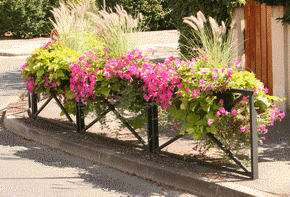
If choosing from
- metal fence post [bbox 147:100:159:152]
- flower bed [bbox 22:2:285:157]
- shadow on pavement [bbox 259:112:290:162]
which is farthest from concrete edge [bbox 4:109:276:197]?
shadow on pavement [bbox 259:112:290:162]

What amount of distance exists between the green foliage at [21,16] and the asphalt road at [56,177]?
25622 mm

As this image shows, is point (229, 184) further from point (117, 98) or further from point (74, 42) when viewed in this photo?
point (74, 42)

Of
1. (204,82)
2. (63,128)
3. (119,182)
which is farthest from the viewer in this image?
(63,128)

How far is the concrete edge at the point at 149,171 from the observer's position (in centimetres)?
480

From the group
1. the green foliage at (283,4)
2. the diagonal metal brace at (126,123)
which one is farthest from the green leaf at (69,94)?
the green foliage at (283,4)

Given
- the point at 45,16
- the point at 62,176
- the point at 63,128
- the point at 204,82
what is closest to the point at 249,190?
the point at 204,82

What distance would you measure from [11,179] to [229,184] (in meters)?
2.56

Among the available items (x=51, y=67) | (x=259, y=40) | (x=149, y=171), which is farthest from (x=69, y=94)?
(x=259, y=40)

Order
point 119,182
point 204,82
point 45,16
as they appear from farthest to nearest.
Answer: point 45,16
point 119,182
point 204,82

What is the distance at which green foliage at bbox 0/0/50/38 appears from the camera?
3186 centimetres

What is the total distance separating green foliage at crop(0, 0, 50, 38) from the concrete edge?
25.4 meters

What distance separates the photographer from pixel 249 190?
15.4 feet

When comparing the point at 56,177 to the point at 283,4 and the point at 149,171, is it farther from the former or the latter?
the point at 283,4

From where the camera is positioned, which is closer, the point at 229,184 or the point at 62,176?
the point at 229,184
